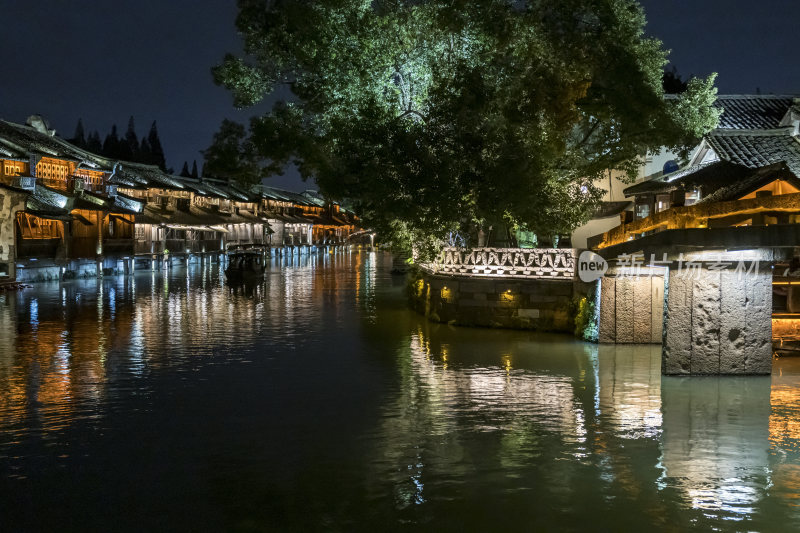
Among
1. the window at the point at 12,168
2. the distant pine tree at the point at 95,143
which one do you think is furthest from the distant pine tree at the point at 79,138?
the window at the point at 12,168

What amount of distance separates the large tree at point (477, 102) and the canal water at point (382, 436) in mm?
4804

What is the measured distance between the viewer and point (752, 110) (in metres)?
30.1

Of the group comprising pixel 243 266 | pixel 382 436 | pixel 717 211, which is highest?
pixel 717 211

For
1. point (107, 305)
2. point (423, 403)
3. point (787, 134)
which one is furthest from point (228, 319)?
point (787, 134)

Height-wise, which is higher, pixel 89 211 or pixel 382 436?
pixel 89 211

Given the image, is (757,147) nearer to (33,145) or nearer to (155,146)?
(33,145)

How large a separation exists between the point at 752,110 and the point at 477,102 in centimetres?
1453

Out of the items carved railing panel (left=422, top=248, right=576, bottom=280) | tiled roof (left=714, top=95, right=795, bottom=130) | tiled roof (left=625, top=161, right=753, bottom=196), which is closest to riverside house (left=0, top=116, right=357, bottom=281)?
carved railing panel (left=422, top=248, right=576, bottom=280)

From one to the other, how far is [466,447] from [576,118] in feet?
52.6

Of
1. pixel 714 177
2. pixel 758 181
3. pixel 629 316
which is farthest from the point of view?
pixel 714 177

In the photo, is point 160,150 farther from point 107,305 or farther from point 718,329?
point 718,329

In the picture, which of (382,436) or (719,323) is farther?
(719,323)

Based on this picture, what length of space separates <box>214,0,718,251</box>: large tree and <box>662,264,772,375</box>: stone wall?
783 cm

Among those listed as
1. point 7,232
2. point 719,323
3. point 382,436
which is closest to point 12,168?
point 7,232
